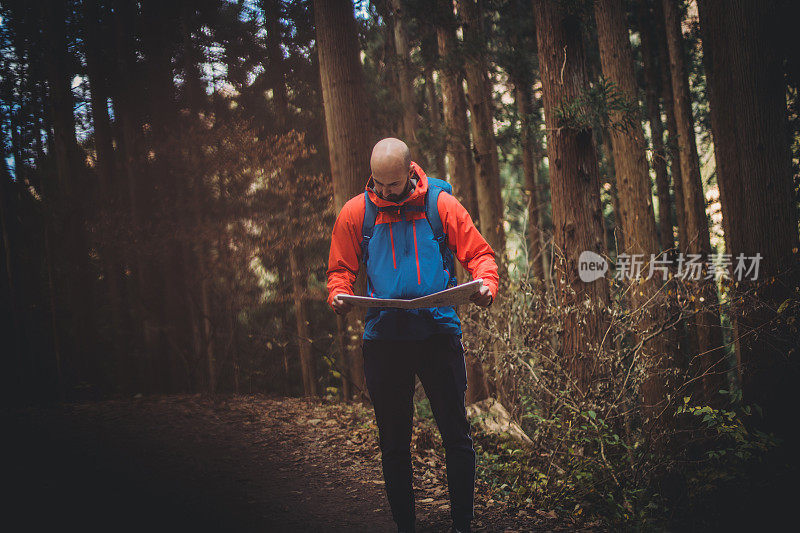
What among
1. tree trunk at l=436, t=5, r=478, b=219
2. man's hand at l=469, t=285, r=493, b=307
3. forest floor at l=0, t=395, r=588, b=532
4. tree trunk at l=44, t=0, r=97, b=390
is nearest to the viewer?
man's hand at l=469, t=285, r=493, b=307

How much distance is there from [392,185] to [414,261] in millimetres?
425

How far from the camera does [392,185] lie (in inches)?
117

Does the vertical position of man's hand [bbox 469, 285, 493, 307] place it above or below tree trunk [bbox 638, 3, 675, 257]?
below

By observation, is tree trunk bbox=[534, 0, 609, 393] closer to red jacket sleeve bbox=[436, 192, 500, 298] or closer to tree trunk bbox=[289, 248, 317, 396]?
red jacket sleeve bbox=[436, 192, 500, 298]

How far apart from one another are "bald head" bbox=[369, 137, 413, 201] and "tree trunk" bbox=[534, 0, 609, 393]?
292 centimetres

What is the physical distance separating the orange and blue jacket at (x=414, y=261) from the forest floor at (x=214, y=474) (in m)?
1.50

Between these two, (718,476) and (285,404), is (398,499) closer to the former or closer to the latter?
(718,476)

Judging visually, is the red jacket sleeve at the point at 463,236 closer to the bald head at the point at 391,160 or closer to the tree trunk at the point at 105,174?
the bald head at the point at 391,160

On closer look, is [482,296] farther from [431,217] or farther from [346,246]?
[346,246]

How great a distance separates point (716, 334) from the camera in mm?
10133

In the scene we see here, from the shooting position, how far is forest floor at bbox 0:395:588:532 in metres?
3.81

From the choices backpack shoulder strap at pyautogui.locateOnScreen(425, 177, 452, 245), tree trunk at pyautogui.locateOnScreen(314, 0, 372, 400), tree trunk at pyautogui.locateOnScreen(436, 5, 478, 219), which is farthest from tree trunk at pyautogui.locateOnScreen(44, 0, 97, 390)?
backpack shoulder strap at pyautogui.locateOnScreen(425, 177, 452, 245)

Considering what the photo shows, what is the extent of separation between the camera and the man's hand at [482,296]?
2852 millimetres

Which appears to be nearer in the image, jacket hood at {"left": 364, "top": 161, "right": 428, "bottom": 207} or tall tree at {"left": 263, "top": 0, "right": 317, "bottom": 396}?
jacket hood at {"left": 364, "top": 161, "right": 428, "bottom": 207}
